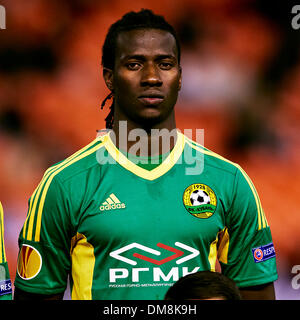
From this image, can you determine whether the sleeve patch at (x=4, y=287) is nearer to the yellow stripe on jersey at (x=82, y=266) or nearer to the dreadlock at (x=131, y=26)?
the yellow stripe on jersey at (x=82, y=266)

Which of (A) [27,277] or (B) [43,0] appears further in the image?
(B) [43,0]

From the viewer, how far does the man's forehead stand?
137 inches

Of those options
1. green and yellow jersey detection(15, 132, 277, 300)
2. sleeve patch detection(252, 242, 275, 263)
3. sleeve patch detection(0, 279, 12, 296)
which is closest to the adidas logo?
green and yellow jersey detection(15, 132, 277, 300)

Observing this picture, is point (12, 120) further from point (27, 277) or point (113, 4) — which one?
point (27, 277)

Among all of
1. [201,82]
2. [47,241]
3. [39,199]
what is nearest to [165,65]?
[39,199]

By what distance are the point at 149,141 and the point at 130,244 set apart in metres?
0.56

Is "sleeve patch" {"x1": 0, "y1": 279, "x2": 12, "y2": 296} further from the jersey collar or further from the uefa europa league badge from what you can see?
the uefa europa league badge

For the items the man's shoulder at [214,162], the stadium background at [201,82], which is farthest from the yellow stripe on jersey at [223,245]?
the stadium background at [201,82]

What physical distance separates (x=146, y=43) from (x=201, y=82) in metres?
2.80

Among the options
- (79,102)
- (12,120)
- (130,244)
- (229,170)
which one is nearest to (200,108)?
(79,102)

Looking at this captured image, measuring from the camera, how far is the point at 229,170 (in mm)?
3635

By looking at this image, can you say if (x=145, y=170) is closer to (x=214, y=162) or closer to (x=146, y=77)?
(x=214, y=162)

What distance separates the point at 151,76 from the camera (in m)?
3.41

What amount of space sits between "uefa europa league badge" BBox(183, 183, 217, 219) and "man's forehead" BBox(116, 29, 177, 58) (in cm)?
70
